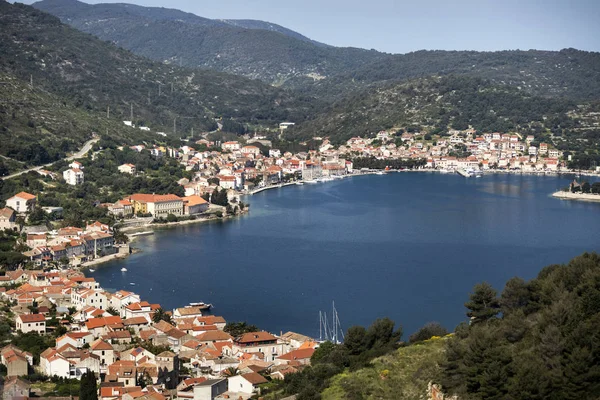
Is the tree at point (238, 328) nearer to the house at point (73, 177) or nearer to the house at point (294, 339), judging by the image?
the house at point (294, 339)

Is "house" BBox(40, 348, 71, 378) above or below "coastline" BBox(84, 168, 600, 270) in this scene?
below

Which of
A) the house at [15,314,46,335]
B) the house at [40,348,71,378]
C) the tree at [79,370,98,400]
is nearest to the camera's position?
the tree at [79,370,98,400]

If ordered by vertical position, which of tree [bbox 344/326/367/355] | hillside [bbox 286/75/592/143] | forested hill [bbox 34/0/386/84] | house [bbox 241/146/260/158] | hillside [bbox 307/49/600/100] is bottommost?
tree [bbox 344/326/367/355]

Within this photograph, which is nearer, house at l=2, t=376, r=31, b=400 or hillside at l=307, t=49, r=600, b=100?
house at l=2, t=376, r=31, b=400

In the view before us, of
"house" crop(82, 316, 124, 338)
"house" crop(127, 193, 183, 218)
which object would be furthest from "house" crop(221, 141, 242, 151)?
"house" crop(82, 316, 124, 338)

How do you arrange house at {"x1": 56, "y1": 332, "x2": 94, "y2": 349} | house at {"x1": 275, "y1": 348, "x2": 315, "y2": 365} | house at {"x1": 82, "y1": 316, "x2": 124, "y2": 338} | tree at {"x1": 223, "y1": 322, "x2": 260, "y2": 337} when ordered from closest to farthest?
1. house at {"x1": 275, "y1": 348, "x2": 315, "y2": 365}
2. house at {"x1": 56, "y1": 332, "x2": 94, "y2": 349}
3. house at {"x1": 82, "y1": 316, "x2": 124, "y2": 338}
4. tree at {"x1": 223, "y1": 322, "x2": 260, "y2": 337}

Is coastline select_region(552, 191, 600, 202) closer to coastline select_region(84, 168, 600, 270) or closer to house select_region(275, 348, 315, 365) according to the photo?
coastline select_region(84, 168, 600, 270)

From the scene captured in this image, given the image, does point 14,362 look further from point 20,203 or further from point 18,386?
point 20,203

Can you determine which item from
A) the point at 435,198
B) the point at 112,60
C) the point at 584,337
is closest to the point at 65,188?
the point at 435,198

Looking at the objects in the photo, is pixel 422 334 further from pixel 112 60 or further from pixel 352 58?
pixel 352 58
